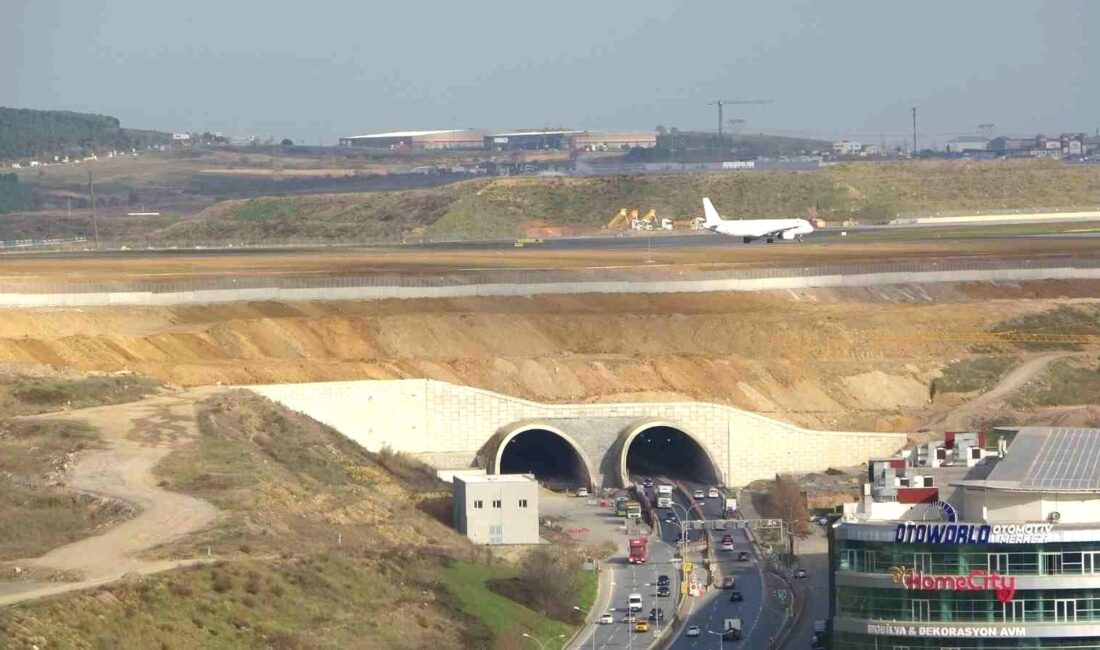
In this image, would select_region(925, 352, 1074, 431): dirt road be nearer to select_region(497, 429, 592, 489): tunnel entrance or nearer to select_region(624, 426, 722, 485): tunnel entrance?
select_region(624, 426, 722, 485): tunnel entrance

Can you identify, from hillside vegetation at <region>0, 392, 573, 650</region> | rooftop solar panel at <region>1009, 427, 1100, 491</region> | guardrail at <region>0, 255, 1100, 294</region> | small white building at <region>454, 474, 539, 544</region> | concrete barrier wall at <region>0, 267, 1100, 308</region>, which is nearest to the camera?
rooftop solar panel at <region>1009, 427, 1100, 491</region>

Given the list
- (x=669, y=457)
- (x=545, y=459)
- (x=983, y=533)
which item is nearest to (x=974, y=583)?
(x=983, y=533)

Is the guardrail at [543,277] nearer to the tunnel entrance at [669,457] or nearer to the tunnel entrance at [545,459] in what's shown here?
the tunnel entrance at [545,459]

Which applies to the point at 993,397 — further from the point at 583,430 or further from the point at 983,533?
the point at 983,533

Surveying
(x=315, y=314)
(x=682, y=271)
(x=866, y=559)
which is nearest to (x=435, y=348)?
(x=315, y=314)

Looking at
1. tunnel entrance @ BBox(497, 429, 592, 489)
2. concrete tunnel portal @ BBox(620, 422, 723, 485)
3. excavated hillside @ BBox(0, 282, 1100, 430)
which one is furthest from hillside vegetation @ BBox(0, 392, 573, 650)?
excavated hillside @ BBox(0, 282, 1100, 430)

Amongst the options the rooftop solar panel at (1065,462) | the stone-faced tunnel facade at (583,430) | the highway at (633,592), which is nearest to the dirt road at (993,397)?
the stone-faced tunnel facade at (583,430)

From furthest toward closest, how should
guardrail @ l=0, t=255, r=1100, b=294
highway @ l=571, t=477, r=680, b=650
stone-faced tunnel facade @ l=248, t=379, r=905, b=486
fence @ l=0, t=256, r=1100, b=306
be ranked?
guardrail @ l=0, t=255, r=1100, b=294, fence @ l=0, t=256, r=1100, b=306, stone-faced tunnel facade @ l=248, t=379, r=905, b=486, highway @ l=571, t=477, r=680, b=650
